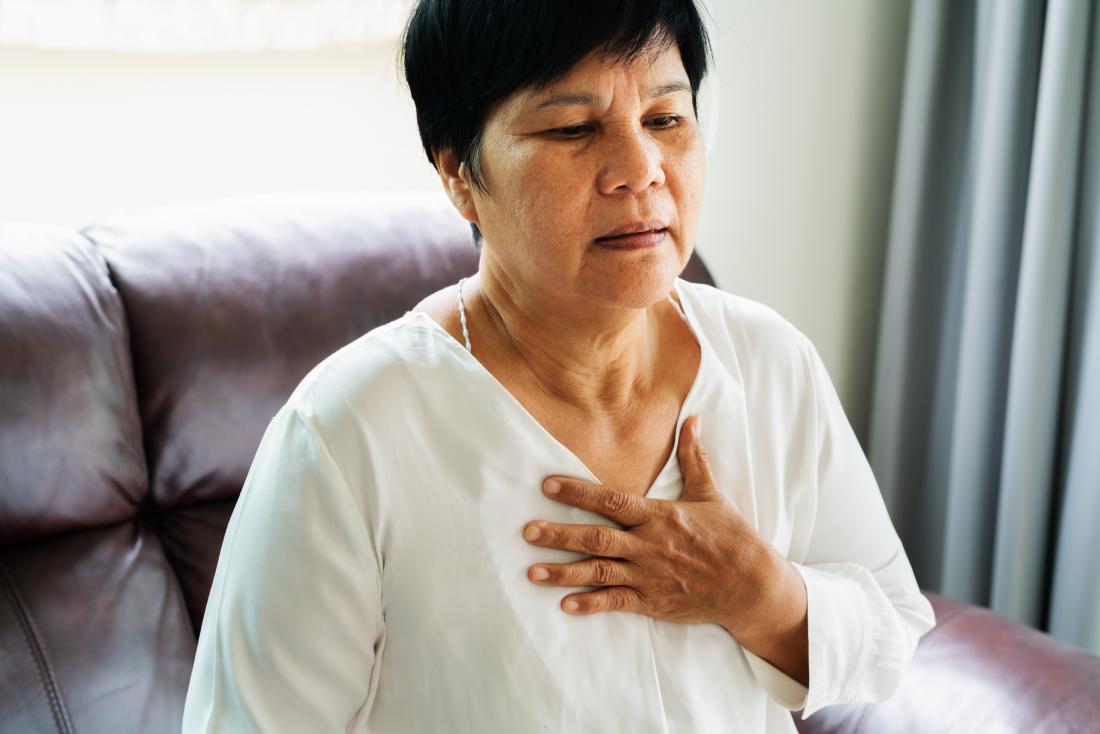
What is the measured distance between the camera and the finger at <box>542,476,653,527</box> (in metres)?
1.05

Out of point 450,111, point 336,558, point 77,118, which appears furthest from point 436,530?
point 77,118

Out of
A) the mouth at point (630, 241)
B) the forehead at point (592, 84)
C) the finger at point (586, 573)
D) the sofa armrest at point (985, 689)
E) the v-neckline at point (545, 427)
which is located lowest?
the sofa armrest at point (985, 689)

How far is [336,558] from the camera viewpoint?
992 mm

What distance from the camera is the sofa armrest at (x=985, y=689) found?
1.33 m

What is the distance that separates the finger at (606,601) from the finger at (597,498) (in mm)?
69

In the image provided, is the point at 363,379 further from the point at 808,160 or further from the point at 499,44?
the point at 808,160

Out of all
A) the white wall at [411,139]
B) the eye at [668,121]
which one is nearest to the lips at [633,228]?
the eye at [668,121]

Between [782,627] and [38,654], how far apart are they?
819 mm

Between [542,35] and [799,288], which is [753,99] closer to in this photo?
[799,288]

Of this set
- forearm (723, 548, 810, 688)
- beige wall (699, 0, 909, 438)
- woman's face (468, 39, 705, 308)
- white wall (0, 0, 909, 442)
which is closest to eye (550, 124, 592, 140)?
woman's face (468, 39, 705, 308)

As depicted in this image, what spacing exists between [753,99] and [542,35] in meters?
1.19

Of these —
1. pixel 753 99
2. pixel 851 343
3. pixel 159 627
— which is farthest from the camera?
pixel 851 343

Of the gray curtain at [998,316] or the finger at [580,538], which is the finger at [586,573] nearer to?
the finger at [580,538]

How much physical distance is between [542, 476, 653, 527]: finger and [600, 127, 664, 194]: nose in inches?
10.9
